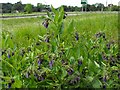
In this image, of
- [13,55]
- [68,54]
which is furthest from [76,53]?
[13,55]

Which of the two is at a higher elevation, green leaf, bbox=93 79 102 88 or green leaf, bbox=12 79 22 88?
green leaf, bbox=12 79 22 88

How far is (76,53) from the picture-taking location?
1.22m

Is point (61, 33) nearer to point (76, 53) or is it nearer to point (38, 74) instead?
point (76, 53)

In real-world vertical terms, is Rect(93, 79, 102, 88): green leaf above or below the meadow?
below

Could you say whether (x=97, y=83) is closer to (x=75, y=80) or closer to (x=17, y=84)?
(x=75, y=80)

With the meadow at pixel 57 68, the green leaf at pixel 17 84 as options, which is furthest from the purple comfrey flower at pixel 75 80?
the green leaf at pixel 17 84

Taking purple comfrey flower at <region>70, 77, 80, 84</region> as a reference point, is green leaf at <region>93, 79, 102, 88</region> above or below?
below

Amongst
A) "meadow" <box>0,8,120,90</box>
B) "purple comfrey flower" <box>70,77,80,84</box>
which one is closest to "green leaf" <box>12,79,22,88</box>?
"meadow" <box>0,8,120,90</box>

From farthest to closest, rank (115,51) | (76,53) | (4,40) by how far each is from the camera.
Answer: (115,51) → (4,40) → (76,53)

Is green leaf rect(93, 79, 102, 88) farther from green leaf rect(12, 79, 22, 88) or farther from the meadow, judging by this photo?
green leaf rect(12, 79, 22, 88)

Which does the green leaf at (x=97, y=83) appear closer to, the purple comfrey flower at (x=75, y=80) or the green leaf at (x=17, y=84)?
the purple comfrey flower at (x=75, y=80)

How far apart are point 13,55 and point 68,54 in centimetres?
23

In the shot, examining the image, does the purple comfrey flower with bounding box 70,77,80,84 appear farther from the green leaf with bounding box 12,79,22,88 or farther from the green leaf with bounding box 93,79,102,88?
the green leaf with bounding box 12,79,22,88

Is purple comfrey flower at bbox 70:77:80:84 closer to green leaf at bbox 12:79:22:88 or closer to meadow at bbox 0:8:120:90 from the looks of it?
meadow at bbox 0:8:120:90
